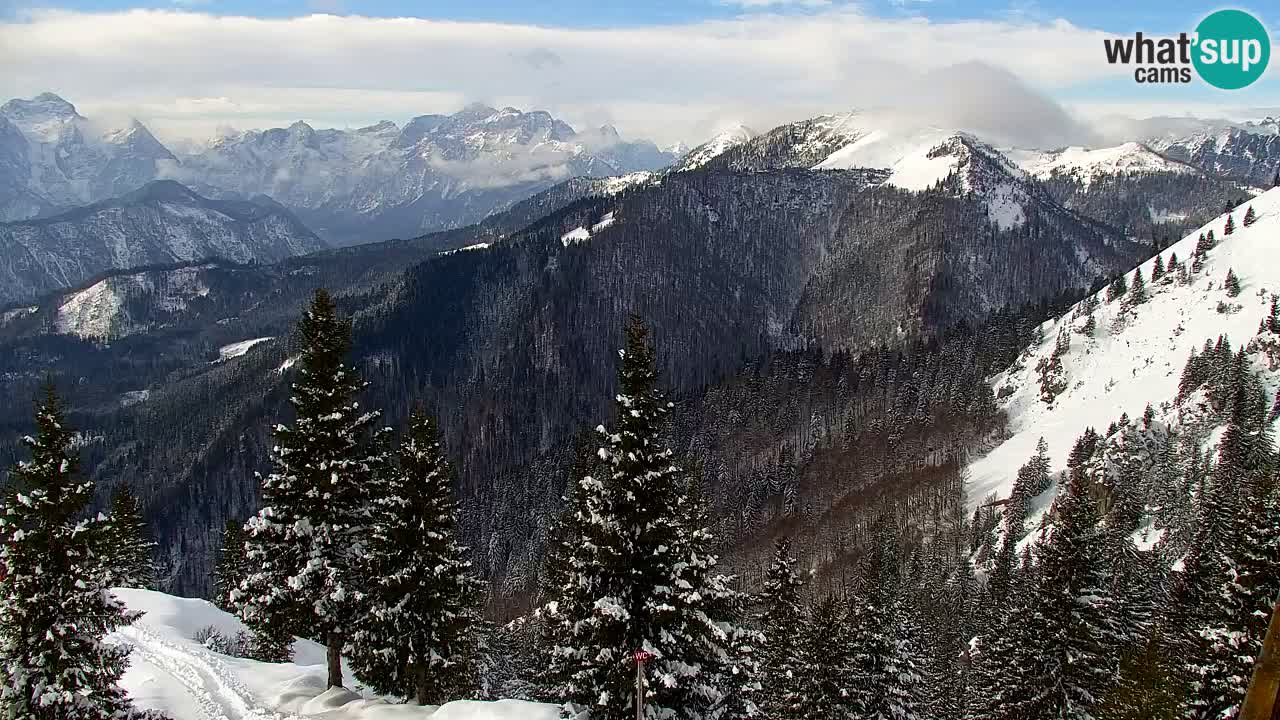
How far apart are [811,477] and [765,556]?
35.2 m

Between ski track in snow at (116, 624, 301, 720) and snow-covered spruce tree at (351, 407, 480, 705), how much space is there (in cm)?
424

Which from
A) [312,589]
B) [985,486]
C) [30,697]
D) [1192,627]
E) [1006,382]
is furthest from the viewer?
[1006,382]

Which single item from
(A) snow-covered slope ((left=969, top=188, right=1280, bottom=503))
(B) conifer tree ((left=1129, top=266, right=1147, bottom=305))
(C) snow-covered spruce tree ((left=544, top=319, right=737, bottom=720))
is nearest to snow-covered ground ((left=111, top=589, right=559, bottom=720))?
(C) snow-covered spruce tree ((left=544, top=319, right=737, bottom=720))

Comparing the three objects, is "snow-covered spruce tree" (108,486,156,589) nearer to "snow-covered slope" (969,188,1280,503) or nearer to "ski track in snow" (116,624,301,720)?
"ski track in snow" (116,624,301,720)

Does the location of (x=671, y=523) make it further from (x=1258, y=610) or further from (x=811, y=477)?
(x=811, y=477)

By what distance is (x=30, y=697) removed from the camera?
78.5 feet

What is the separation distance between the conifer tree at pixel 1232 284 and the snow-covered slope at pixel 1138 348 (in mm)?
884

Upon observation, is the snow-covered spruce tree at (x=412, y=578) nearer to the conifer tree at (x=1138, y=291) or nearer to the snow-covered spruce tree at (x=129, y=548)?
the snow-covered spruce tree at (x=129, y=548)

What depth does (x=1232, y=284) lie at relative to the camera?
522 ft

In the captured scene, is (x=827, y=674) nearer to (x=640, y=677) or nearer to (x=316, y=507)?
(x=640, y=677)

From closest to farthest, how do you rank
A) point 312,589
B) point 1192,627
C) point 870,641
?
point 1192,627 < point 312,589 < point 870,641

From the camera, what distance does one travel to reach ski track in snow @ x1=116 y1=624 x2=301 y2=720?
31781 millimetres

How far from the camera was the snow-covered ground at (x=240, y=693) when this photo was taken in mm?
29048

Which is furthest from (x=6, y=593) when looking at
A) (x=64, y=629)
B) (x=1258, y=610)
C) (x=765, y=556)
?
(x=765, y=556)
